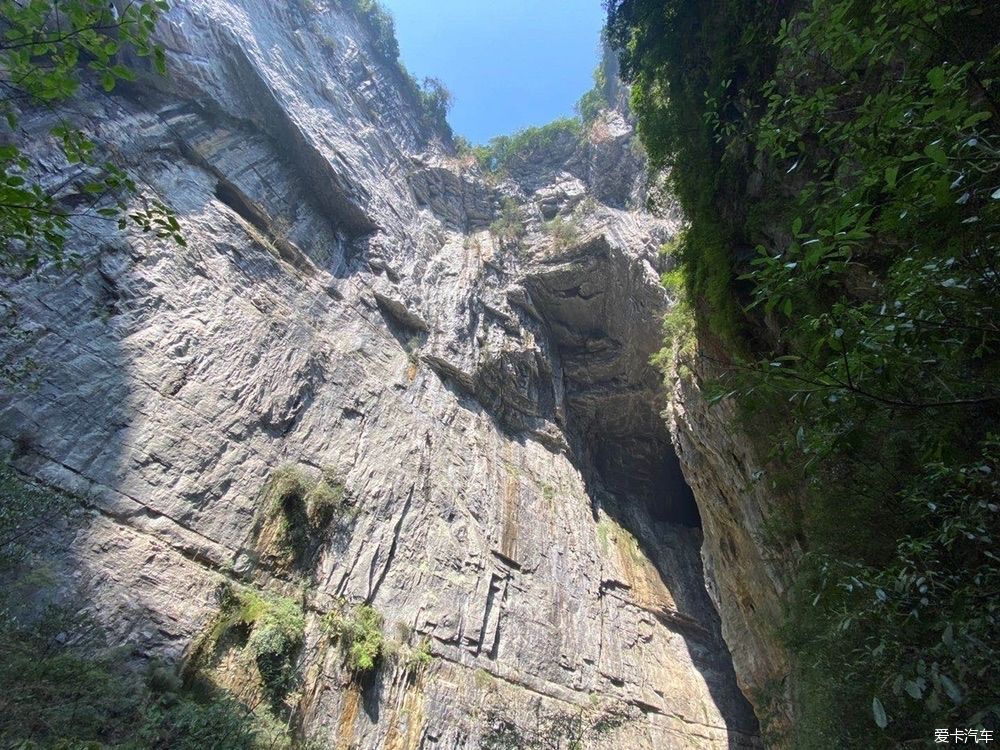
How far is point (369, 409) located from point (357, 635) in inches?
208

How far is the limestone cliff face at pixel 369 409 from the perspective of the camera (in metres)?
8.32

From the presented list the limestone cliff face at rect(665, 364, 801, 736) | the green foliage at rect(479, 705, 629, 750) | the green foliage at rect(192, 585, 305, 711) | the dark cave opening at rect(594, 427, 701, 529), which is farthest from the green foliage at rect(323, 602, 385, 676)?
the dark cave opening at rect(594, 427, 701, 529)

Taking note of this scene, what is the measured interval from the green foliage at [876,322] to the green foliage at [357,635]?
715cm

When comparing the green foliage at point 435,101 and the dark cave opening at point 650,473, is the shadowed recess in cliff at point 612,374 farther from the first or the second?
the green foliage at point 435,101

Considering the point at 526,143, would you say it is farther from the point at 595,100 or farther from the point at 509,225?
the point at 509,225

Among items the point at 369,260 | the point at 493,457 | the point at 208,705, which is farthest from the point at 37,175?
the point at 493,457

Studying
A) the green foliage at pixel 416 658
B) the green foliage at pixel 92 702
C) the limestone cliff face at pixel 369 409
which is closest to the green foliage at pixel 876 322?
the limestone cliff face at pixel 369 409

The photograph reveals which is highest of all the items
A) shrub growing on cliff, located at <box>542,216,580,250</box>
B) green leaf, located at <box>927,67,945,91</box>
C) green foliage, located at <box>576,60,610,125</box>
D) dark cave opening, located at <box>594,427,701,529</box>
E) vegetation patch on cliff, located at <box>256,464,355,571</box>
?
green foliage, located at <box>576,60,610,125</box>

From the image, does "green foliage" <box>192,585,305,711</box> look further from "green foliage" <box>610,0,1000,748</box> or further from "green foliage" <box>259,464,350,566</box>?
"green foliage" <box>610,0,1000,748</box>

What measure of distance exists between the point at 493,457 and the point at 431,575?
454cm

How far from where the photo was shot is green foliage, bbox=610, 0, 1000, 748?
1.80 m

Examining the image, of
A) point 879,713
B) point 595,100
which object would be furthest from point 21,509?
point 595,100

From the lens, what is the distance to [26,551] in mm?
6605

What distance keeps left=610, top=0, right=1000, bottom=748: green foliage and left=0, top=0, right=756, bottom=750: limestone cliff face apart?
5035 mm
